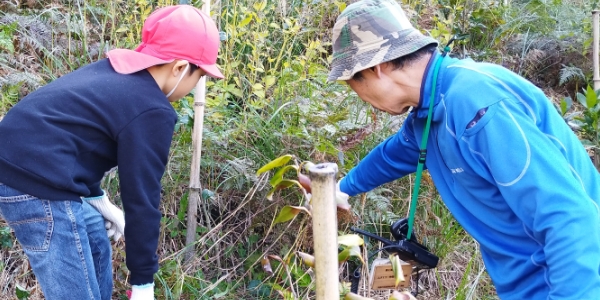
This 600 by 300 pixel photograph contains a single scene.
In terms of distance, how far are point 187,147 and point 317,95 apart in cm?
80

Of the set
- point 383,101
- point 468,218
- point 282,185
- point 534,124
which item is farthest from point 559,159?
point 282,185

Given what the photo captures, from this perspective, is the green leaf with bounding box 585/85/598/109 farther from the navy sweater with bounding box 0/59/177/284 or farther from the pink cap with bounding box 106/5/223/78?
the navy sweater with bounding box 0/59/177/284

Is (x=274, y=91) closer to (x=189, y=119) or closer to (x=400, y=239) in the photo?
(x=189, y=119)

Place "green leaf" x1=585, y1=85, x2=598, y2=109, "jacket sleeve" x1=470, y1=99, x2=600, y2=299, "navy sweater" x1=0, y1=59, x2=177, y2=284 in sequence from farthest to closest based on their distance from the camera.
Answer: "green leaf" x1=585, y1=85, x2=598, y2=109
"navy sweater" x1=0, y1=59, x2=177, y2=284
"jacket sleeve" x1=470, y1=99, x2=600, y2=299

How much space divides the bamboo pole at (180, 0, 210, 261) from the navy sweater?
0.59 m

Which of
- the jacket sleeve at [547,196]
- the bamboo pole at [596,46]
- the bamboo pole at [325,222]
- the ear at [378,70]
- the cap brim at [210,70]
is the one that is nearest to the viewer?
the bamboo pole at [325,222]

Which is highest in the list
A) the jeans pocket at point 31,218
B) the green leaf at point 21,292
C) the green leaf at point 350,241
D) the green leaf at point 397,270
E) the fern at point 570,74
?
the green leaf at point 350,241

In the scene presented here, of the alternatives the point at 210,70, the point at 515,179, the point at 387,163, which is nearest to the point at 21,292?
the point at 210,70

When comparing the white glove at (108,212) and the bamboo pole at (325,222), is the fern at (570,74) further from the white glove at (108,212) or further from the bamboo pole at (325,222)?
the bamboo pole at (325,222)

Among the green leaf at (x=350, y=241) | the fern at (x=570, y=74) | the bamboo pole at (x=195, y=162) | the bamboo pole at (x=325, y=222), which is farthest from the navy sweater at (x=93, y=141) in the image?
the fern at (x=570, y=74)

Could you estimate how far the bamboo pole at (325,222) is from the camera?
0.99 m

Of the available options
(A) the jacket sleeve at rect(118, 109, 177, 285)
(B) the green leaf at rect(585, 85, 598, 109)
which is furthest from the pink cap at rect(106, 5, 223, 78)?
(B) the green leaf at rect(585, 85, 598, 109)

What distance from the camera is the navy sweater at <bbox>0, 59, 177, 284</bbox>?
5.74 ft

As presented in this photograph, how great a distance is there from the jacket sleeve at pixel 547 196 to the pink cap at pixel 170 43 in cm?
107
